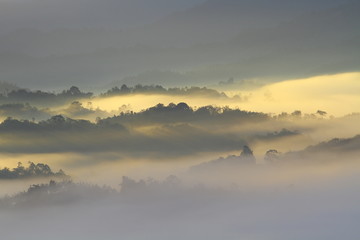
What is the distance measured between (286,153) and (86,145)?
19908mm

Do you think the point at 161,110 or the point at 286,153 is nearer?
the point at 161,110

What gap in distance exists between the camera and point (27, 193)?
71938 millimetres

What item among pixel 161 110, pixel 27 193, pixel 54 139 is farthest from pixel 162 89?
pixel 27 193

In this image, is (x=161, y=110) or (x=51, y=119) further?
(x=51, y=119)

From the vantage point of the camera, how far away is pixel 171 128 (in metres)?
73.8

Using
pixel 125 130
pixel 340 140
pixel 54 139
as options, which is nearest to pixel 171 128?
pixel 125 130

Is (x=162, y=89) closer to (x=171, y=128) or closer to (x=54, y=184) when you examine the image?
(x=171, y=128)

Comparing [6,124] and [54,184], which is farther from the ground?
[6,124]

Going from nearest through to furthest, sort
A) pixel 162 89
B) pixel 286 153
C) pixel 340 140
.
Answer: pixel 162 89
pixel 340 140
pixel 286 153

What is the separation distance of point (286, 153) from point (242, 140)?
8.72m

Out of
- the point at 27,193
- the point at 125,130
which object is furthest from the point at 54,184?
the point at 125,130

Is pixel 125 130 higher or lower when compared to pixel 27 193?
higher

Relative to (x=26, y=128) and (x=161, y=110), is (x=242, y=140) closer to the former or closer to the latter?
(x=161, y=110)

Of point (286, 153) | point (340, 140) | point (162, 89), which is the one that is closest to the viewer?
point (162, 89)
